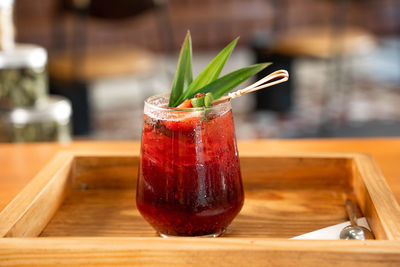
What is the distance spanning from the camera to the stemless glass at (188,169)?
1.87 feet

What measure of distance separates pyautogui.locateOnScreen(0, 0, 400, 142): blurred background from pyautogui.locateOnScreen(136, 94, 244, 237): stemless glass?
2.72ft

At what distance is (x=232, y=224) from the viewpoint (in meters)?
0.67

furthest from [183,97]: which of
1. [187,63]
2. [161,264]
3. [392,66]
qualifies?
[392,66]

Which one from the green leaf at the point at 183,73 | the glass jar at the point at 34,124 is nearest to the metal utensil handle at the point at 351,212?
the green leaf at the point at 183,73

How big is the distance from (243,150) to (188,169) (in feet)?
1.28

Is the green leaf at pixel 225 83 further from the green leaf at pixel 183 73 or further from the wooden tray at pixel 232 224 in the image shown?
the wooden tray at pixel 232 224

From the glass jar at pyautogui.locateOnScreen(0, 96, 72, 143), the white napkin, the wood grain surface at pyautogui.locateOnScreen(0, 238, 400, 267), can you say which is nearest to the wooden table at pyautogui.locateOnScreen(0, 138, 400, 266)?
the wood grain surface at pyautogui.locateOnScreen(0, 238, 400, 267)

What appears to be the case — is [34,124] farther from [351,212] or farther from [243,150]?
[351,212]

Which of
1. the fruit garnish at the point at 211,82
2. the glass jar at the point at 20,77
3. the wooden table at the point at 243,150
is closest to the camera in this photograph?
the fruit garnish at the point at 211,82

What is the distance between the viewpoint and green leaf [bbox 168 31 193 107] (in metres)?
0.62

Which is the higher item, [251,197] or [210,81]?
[210,81]

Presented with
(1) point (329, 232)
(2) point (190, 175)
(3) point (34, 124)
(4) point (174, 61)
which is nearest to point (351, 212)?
(1) point (329, 232)

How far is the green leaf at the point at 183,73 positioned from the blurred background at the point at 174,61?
79 centimetres

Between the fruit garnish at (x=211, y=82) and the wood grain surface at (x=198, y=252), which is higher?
the fruit garnish at (x=211, y=82)
